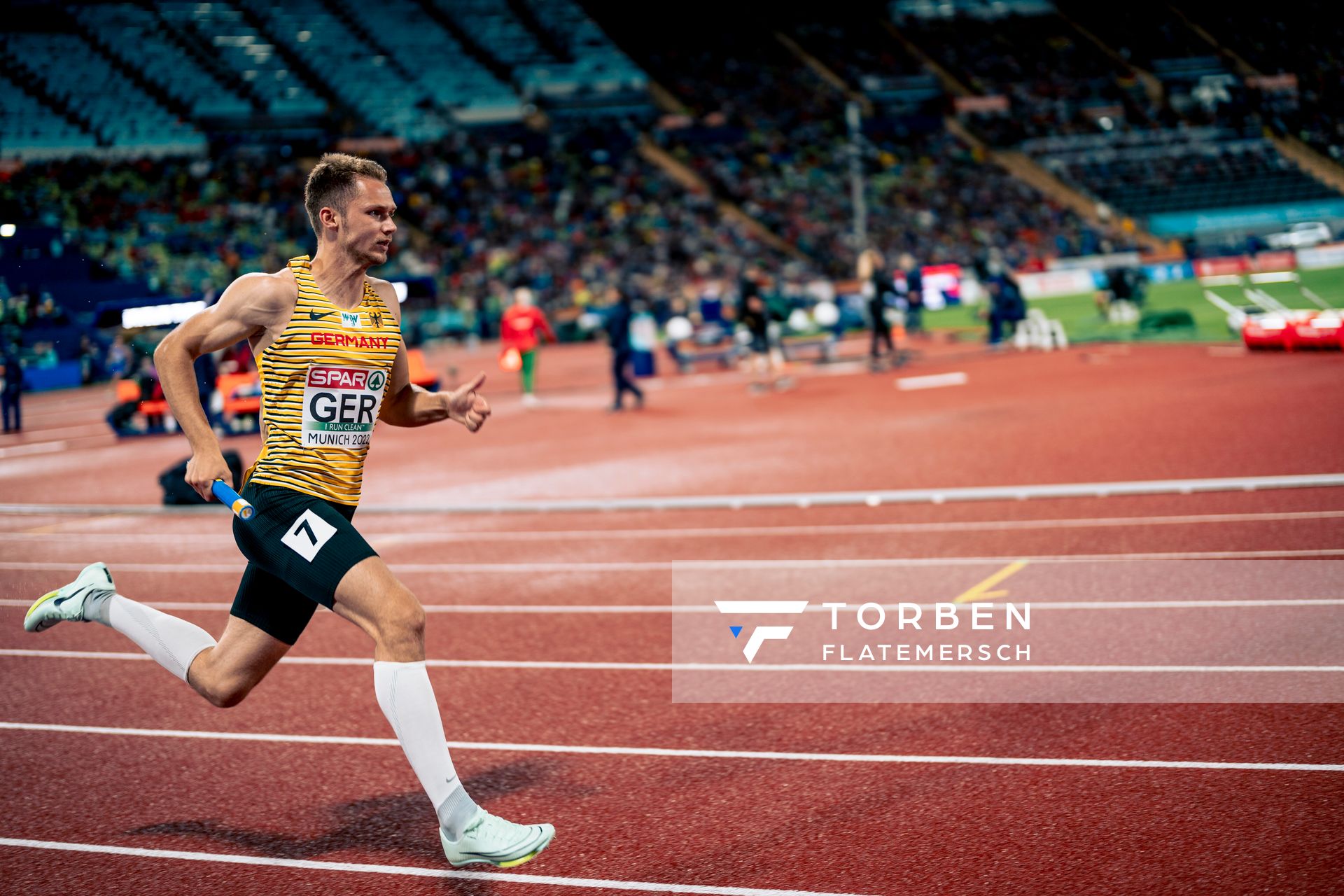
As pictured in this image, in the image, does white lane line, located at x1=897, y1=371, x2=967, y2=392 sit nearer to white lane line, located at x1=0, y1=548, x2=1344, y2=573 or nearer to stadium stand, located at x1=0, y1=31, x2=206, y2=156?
white lane line, located at x1=0, y1=548, x2=1344, y2=573

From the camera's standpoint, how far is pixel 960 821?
12.6ft

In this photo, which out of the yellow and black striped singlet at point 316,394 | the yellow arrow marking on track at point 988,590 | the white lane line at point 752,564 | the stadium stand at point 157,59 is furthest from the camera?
the stadium stand at point 157,59

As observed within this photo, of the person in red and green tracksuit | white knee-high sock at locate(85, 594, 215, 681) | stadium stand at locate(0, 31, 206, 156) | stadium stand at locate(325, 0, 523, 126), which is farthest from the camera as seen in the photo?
stadium stand at locate(325, 0, 523, 126)

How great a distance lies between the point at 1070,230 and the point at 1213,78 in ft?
34.6

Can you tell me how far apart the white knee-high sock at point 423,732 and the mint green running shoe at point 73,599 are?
1306mm

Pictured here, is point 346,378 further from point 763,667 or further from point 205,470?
point 763,667

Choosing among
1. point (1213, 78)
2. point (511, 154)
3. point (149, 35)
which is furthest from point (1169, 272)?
point (149, 35)

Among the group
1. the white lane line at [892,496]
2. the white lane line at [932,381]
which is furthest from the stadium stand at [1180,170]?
the white lane line at [892,496]

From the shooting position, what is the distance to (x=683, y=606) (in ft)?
22.9

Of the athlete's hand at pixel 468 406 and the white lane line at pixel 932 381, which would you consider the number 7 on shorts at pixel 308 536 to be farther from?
the white lane line at pixel 932 381

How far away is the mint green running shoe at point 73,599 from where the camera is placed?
164 inches

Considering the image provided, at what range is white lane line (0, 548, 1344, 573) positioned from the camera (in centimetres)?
727

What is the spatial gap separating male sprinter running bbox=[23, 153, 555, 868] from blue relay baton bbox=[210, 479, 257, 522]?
0.04 meters

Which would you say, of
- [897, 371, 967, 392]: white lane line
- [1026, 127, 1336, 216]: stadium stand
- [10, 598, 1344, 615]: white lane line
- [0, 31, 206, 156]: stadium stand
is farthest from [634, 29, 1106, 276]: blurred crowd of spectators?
[10, 598, 1344, 615]: white lane line
